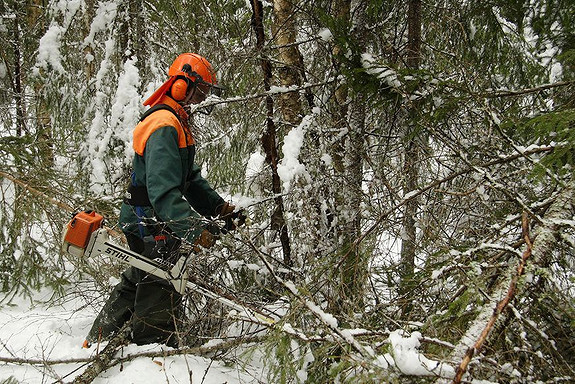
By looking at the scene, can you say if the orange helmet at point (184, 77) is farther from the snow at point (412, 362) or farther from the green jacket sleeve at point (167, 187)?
the snow at point (412, 362)

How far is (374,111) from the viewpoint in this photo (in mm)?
5125

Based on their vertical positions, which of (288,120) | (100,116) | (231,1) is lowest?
(288,120)

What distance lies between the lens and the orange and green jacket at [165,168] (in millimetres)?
3285

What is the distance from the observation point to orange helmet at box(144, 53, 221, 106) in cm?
378

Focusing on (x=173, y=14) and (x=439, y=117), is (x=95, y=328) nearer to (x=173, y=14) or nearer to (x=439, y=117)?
(x=439, y=117)

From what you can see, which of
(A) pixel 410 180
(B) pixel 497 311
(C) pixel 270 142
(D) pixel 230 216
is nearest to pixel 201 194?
(D) pixel 230 216

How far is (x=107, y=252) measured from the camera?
336 centimetres

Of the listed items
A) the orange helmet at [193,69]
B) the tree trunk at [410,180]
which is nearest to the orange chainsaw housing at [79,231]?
the orange helmet at [193,69]

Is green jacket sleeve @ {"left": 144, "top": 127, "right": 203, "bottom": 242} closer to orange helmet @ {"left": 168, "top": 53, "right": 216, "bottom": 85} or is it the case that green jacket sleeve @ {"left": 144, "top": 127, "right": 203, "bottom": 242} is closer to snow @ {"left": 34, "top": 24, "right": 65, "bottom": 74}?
orange helmet @ {"left": 168, "top": 53, "right": 216, "bottom": 85}

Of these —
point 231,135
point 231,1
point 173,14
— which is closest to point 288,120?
point 231,135

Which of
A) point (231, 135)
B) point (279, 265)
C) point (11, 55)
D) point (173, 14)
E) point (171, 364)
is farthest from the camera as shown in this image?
point (11, 55)

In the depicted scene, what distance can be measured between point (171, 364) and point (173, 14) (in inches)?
214

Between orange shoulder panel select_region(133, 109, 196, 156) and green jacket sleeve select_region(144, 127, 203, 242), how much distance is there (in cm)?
7

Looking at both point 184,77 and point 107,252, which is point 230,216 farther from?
point 184,77
